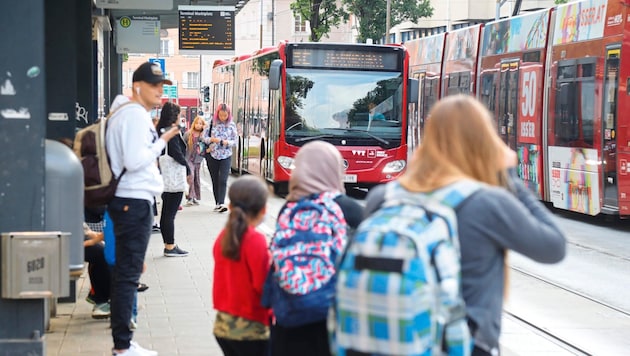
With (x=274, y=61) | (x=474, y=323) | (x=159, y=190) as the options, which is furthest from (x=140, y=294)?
(x=274, y=61)

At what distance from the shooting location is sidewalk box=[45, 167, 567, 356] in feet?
25.2

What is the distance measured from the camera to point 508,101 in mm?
20062

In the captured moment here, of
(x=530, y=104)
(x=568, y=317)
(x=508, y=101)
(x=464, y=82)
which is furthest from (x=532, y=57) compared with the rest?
(x=568, y=317)

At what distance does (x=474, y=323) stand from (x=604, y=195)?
42.9 ft

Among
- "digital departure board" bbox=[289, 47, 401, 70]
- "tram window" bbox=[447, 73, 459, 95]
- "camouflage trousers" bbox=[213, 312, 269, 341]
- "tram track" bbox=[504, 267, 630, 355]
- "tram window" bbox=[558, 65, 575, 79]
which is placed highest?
"digital departure board" bbox=[289, 47, 401, 70]

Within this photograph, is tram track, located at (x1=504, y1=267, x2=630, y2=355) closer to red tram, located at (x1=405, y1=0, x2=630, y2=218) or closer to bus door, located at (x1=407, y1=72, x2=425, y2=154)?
red tram, located at (x1=405, y1=0, x2=630, y2=218)

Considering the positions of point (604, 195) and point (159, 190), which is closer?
point (159, 190)

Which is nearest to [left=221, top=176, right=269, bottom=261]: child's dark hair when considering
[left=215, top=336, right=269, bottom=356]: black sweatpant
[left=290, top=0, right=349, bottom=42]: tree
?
[left=215, top=336, right=269, bottom=356]: black sweatpant

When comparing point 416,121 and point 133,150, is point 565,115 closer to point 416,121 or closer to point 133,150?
point 416,121

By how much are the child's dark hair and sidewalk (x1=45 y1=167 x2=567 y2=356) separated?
8.19ft

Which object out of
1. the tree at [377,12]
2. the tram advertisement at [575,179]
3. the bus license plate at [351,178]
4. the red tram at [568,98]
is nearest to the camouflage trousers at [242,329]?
the red tram at [568,98]

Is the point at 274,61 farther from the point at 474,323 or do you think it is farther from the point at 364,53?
the point at 474,323

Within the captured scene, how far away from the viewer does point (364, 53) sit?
2088 centimetres

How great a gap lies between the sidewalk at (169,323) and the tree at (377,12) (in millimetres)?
33819
